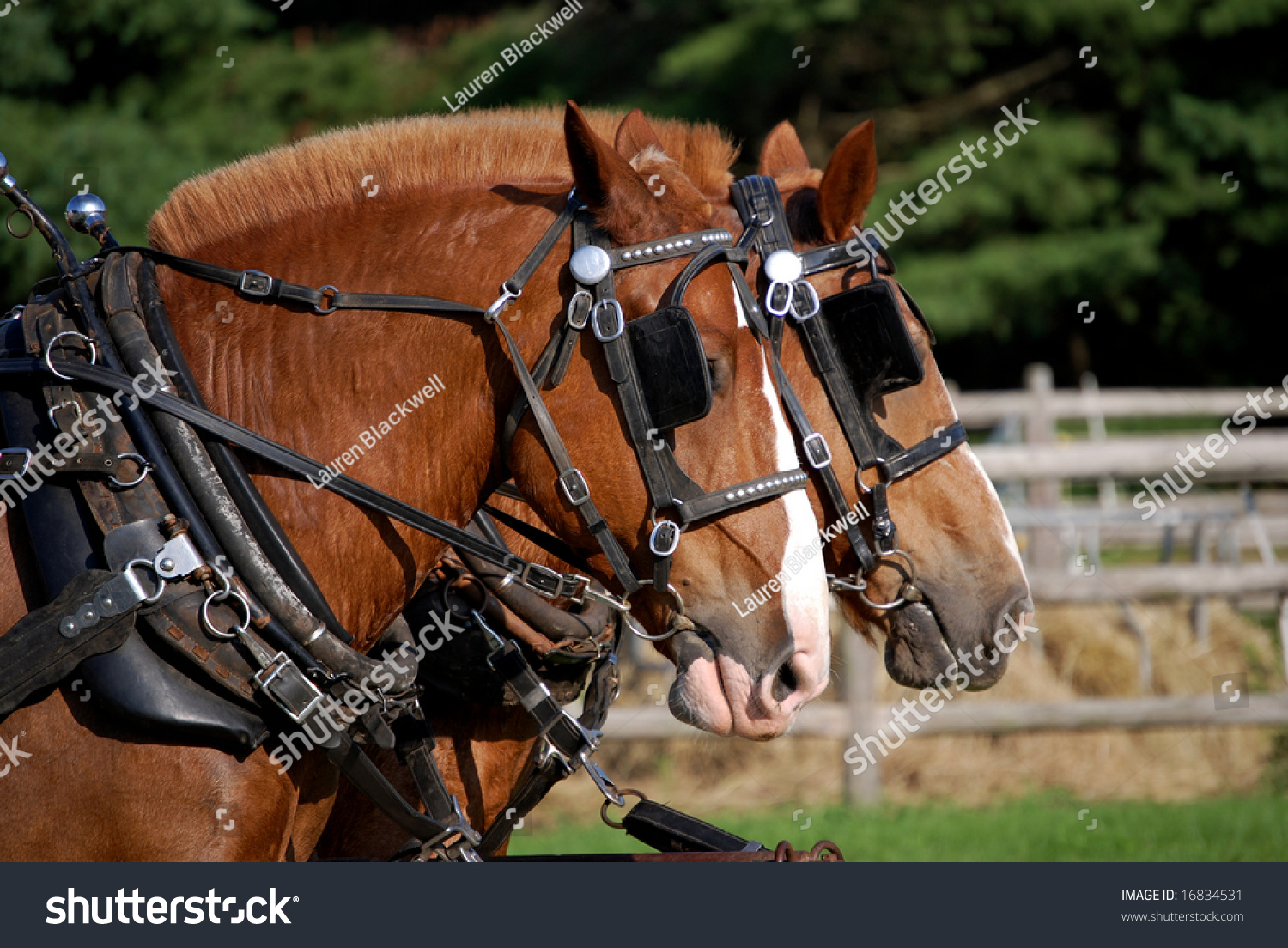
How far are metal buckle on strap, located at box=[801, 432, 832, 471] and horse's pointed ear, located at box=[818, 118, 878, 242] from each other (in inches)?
23.9

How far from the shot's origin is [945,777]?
676 cm

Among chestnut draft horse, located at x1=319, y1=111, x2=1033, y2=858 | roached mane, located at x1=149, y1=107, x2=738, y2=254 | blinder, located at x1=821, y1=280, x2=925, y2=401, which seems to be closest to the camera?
roached mane, located at x1=149, y1=107, x2=738, y2=254

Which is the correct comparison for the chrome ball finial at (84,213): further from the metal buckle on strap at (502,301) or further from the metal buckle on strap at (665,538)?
the metal buckle on strap at (665,538)

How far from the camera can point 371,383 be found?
2125 millimetres

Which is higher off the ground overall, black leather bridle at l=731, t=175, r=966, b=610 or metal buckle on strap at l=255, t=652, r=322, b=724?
black leather bridle at l=731, t=175, r=966, b=610

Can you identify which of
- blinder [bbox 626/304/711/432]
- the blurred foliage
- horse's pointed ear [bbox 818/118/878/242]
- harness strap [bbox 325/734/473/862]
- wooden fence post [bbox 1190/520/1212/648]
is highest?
the blurred foliage

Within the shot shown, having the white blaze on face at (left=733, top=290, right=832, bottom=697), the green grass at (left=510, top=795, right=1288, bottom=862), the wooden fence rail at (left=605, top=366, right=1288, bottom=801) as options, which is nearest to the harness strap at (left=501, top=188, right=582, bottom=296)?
the white blaze on face at (left=733, top=290, right=832, bottom=697)

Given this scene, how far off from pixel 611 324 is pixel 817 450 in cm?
67

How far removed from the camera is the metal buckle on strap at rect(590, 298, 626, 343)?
2068 millimetres

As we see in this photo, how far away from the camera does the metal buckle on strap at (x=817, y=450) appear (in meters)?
2.52

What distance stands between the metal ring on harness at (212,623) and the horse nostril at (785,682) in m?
0.91

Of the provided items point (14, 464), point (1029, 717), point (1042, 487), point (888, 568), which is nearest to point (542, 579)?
point (888, 568)

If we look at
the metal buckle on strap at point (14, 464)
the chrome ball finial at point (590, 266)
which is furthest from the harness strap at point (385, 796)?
the chrome ball finial at point (590, 266)

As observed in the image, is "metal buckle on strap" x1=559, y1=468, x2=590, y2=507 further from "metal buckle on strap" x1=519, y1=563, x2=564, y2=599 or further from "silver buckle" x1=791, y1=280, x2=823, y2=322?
"silver buckle" x1=791, y1=280, x2=823, y2=322
